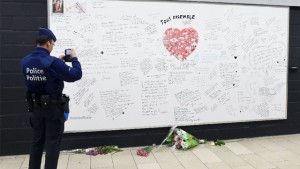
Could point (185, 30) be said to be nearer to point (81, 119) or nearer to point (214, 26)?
point (214, 26)

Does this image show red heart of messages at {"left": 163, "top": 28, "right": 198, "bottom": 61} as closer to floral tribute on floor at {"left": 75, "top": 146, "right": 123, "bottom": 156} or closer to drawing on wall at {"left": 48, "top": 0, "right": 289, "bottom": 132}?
drawing on wall at {"left": 48, "top": 0, "right": 289, "bottom": 132}

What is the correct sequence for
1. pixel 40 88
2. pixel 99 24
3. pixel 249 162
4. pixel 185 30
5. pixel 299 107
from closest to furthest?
pixel 40 88 < pixel 249 162 < pixel 99 24 < pixel 185 30 < pixel 299 107

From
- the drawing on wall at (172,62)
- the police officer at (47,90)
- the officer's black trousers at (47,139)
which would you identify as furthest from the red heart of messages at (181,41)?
the officer's black trousers at (47,139)

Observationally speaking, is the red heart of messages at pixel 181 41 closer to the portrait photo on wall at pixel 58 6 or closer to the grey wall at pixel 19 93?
the grey wall at pixel 19 93

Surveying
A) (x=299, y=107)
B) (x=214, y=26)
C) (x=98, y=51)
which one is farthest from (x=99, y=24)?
(x=299, y=107)

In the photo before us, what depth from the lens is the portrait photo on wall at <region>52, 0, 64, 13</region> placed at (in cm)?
405

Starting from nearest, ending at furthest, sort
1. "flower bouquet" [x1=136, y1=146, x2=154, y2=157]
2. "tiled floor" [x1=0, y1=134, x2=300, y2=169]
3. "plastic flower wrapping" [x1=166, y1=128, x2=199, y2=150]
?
1. "tiled floor" [x1=0, y1=134, x2=300, y2=169]
2. "flower bouquet" [x1=136, y1=146, x2=154, y2=157]
3. "plastic flower wrapping" [x1=166, y1=128, x2=199, y2=150]

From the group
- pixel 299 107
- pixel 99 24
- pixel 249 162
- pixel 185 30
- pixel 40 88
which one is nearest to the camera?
pixel 40 88

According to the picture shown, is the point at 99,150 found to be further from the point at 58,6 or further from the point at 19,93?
the point at 58,6

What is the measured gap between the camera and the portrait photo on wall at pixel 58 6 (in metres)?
4.05

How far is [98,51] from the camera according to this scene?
420 centimetres

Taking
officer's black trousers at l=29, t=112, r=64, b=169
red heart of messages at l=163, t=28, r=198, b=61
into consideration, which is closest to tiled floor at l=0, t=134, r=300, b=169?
officer's black trousers at l=29, t=112, r=64, b=169

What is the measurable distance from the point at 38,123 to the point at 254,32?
3.19 metres

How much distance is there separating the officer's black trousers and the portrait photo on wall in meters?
1.48
